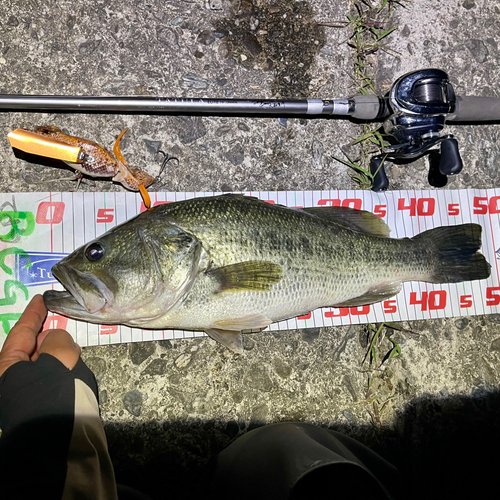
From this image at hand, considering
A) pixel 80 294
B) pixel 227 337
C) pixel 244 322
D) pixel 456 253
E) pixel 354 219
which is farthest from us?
pixel 456 253

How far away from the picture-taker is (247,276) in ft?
6.00

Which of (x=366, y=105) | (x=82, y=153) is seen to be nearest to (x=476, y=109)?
(x=366, y=105)

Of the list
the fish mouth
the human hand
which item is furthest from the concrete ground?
the fish mouth

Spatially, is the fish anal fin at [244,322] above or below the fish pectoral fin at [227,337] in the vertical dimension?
above

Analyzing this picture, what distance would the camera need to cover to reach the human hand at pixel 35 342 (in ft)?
6.32

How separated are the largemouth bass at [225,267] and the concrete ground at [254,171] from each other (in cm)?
41

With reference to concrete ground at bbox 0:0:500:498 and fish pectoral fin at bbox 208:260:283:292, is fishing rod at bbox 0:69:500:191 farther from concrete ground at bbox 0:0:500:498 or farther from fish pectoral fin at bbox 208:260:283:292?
fish pectoral fin at bbox 208:260:283:292

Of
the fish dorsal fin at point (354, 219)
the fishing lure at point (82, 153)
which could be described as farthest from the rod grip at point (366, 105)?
the fishing lure at point (82, 153)

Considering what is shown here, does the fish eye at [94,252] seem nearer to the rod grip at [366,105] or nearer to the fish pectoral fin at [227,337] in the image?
the fish pectoral fin at [227,337]

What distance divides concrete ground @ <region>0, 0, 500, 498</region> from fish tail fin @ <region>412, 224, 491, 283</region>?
0.38m

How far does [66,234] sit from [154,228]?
64cm

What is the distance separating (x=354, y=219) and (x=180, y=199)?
3.40ft

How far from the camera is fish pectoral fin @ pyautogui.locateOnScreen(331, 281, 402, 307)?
2.21m

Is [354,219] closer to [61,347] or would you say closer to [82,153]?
[82,153]
